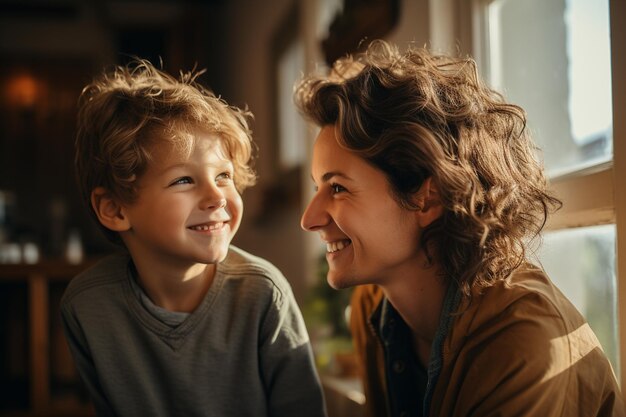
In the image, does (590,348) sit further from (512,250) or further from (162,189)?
(162,189)

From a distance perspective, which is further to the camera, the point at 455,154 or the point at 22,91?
the point at 22,91

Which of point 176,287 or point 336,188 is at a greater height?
point 336,188

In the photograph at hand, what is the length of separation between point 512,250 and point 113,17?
475 cm

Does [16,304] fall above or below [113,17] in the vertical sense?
below

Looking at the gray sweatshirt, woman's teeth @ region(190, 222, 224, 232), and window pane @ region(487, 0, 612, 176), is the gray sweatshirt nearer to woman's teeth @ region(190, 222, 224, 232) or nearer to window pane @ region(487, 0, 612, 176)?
woman's teeth @ region(190, 222, 224, 232)

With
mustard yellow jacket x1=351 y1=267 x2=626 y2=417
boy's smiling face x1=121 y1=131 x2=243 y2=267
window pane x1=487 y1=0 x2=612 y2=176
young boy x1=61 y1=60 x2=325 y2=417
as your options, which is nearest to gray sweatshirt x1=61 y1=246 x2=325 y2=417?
young boy x1=61 y1=60 x2=325 y2=417

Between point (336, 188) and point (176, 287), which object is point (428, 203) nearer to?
point (336, 188)

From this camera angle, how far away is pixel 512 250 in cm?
110

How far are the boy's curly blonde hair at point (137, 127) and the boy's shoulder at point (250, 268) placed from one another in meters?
0.18

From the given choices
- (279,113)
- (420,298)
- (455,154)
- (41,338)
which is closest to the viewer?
(455,154)

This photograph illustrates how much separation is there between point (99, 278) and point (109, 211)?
0.16 metres

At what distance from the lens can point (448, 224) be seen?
1091mm

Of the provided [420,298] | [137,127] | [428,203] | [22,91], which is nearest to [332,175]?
[428,203]

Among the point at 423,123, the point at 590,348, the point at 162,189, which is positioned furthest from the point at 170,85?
the point at 590,348
